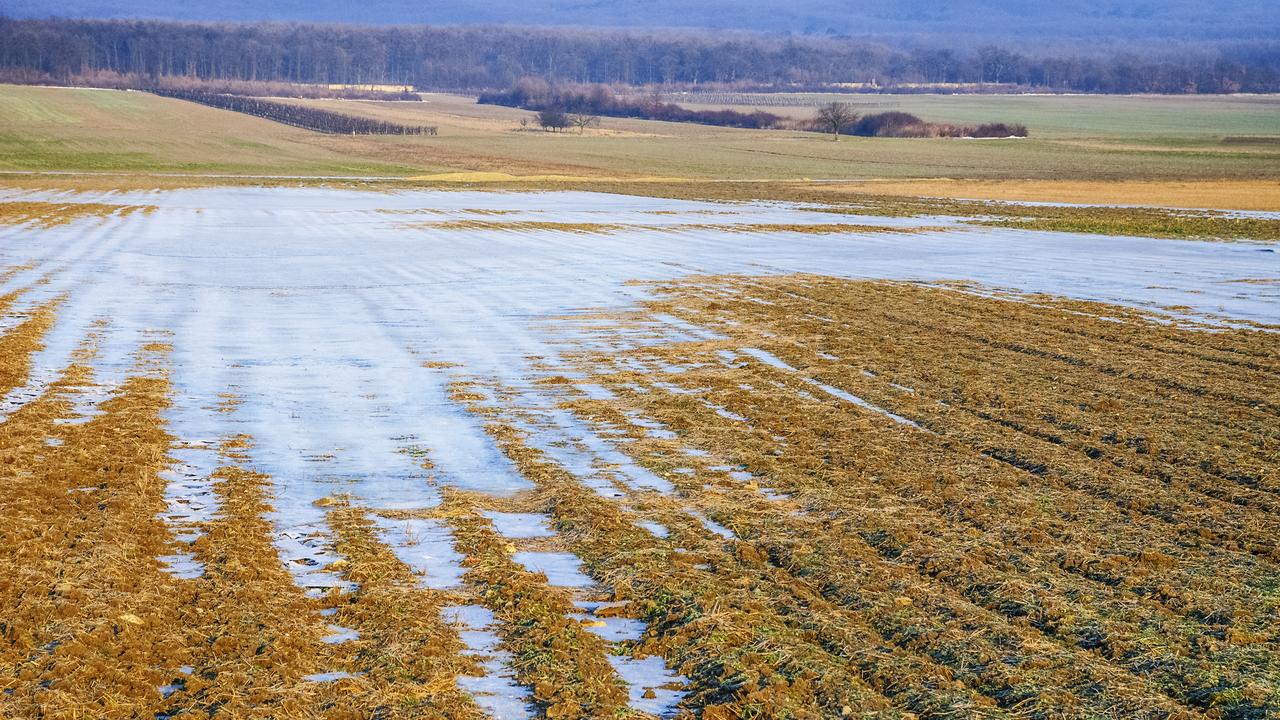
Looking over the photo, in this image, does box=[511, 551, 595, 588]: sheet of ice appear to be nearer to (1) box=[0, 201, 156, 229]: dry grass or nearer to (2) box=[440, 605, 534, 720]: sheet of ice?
(2) box=[440, 605, 534, 720]: sheet of ice

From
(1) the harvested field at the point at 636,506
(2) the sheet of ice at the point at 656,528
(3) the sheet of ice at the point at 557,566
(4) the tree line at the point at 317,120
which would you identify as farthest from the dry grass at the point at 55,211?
(4) the tree line at the point at 317,120

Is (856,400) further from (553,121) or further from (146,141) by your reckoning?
(553,121)

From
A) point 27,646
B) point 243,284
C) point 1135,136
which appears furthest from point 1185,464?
point 1135,136

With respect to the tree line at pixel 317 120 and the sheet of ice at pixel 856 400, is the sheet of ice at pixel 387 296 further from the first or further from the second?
the tree line at pixel 317 120

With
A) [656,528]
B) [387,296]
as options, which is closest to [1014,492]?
[656,528]

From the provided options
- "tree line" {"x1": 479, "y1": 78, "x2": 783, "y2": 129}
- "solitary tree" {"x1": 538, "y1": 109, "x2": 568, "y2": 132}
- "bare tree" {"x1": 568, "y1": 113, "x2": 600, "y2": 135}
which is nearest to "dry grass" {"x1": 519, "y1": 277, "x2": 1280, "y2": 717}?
"bare tree" {"x1": 568, "y1": 113, "x2": 600, "y2": 135}

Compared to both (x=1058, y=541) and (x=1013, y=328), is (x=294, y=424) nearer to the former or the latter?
(x=1058, y=541)

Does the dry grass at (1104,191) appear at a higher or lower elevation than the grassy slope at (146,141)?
higher
